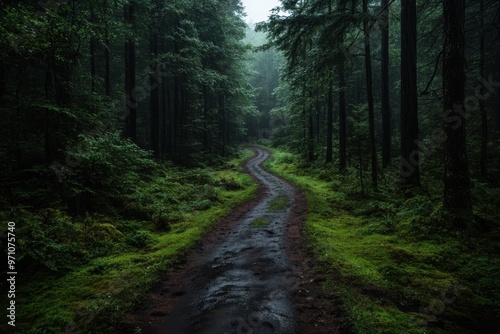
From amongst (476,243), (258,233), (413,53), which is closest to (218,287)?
(258,233)

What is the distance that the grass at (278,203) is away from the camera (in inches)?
482

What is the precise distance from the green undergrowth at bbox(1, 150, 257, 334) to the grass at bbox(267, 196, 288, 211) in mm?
2373

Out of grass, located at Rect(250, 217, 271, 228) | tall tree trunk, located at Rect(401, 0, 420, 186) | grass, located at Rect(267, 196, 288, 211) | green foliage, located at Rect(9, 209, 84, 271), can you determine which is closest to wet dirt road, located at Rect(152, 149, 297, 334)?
grass, located at Rect(250, 217, 271, 228)

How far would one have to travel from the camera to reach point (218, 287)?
18.0 feet

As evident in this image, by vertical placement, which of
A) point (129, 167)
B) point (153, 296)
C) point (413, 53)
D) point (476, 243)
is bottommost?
point (153, 296)

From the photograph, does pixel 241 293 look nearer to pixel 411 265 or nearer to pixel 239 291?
pixel 239 291

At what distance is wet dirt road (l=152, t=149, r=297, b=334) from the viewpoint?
4258 millimetres

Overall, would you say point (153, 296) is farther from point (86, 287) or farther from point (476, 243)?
point (476, 243)

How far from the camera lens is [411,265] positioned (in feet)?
19.5

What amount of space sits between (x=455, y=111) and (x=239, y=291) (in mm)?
6879

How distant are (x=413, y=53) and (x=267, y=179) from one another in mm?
12211

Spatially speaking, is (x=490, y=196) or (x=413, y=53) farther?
(x=413, y=53)

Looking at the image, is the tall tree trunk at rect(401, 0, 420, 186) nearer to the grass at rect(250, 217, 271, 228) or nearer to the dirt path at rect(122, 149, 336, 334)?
the grass at rect(250, 217, 271, 228)

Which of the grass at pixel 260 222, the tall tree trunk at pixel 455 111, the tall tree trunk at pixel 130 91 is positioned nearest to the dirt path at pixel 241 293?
the grass at pixel 260 222
